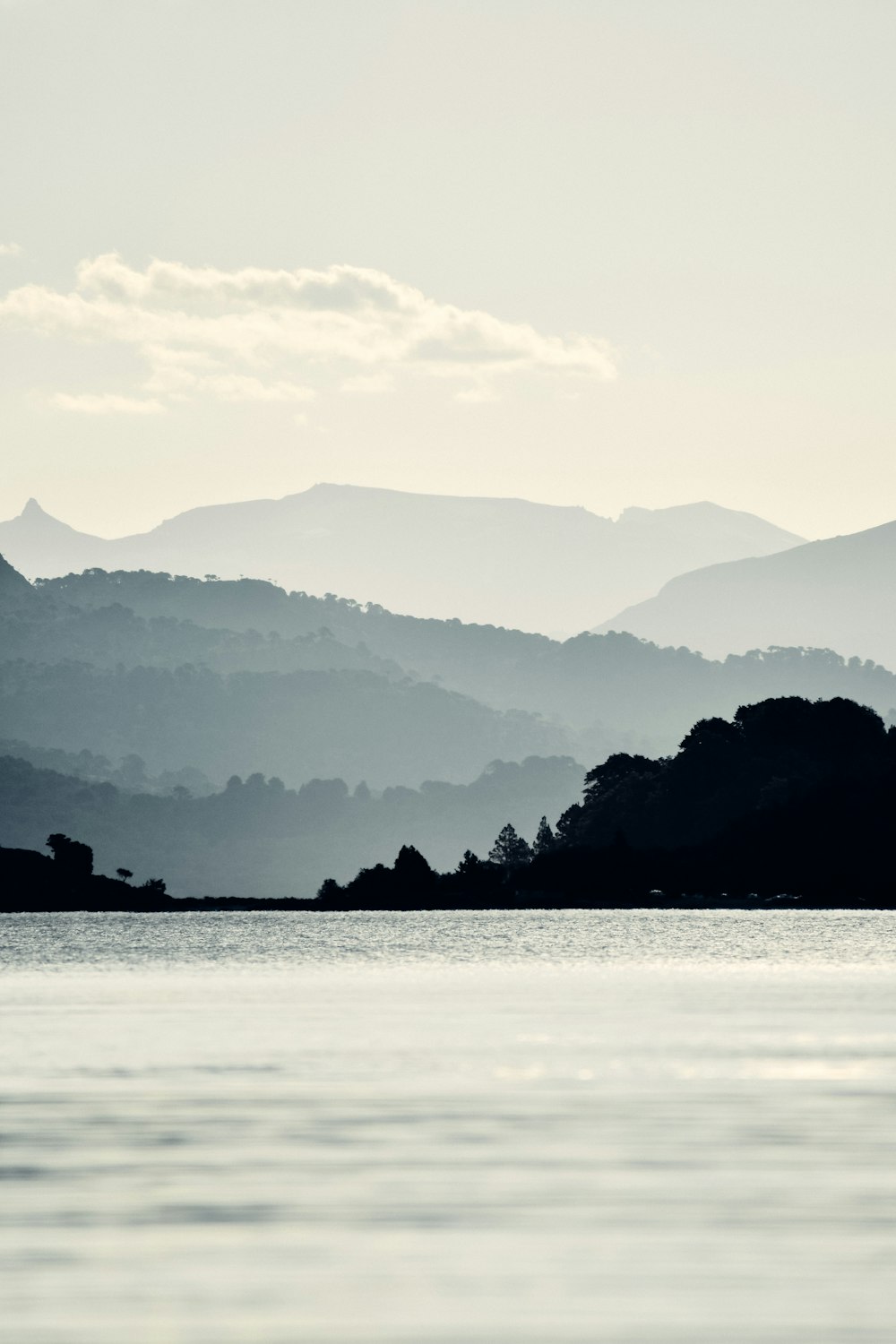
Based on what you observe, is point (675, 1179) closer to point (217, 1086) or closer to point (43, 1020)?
point (217, 1086)

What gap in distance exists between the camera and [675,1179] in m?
36.2

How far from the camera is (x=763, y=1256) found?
29.8m

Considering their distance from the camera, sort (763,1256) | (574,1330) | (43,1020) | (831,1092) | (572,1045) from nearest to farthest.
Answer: (574,1330), (763,1256), (831,1092), (572,1045), (43,1020)

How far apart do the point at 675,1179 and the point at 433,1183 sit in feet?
15.2

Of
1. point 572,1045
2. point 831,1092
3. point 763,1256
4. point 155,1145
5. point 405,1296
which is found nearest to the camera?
point 405,1296

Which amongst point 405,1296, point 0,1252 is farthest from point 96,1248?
point 405,1296

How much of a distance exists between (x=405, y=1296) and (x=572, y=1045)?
123 feet

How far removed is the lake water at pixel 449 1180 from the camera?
→ 2653 cm

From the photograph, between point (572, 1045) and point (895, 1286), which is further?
point (572, 1045)

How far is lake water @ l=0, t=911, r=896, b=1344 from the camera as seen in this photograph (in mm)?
26531

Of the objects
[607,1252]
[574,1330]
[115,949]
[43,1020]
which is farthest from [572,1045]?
[115,949]

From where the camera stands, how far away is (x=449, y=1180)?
1439 inches

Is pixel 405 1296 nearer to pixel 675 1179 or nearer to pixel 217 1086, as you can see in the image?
pixel 675 1179

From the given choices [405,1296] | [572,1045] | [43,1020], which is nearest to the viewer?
[405,1296]
